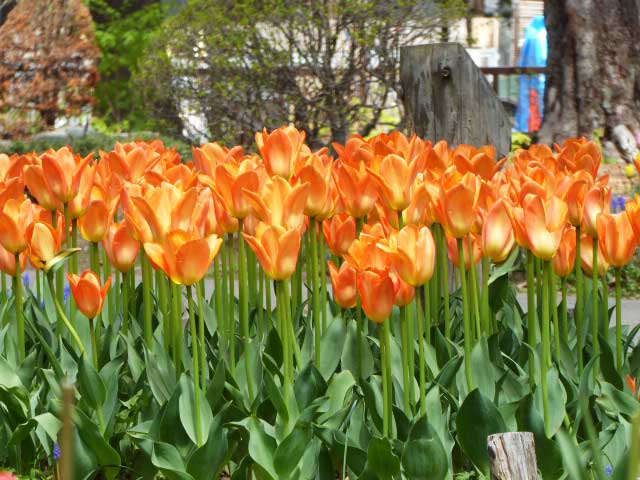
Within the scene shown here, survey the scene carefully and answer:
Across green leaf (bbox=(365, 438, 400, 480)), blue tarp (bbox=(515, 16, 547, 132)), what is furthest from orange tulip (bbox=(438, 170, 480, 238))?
blue tarp (bbox=(515, 16, 547, 132))

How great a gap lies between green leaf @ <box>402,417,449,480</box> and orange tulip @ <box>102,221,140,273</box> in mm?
1112

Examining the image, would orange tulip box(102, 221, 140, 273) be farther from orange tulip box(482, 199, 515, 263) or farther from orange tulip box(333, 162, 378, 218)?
orange tulip box(482, 199, 515, 263)

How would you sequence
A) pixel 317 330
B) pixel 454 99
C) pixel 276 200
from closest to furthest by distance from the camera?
1. pixel 276 200
2. pixel 317 330
3. pixel 454 99

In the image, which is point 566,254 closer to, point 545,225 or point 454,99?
point 545,225

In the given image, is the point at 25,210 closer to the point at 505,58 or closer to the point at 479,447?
the point at 479,447

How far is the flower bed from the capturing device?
2711mm

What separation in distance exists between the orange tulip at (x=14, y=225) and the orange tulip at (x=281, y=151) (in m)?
0.68

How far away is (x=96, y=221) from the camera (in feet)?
11.2

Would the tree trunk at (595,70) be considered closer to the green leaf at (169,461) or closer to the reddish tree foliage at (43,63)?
the reddish tree foliage at (43,63)

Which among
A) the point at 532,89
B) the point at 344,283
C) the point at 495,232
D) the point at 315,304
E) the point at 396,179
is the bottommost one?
the point at 532,89

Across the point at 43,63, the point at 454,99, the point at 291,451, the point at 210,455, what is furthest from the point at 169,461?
the point at 43,63

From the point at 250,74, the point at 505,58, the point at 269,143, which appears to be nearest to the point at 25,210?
the point at 269,143

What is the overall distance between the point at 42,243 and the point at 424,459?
120cm

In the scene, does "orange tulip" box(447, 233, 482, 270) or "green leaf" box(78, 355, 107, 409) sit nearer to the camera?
"green leaf" box(78, 355, 107, 409)
